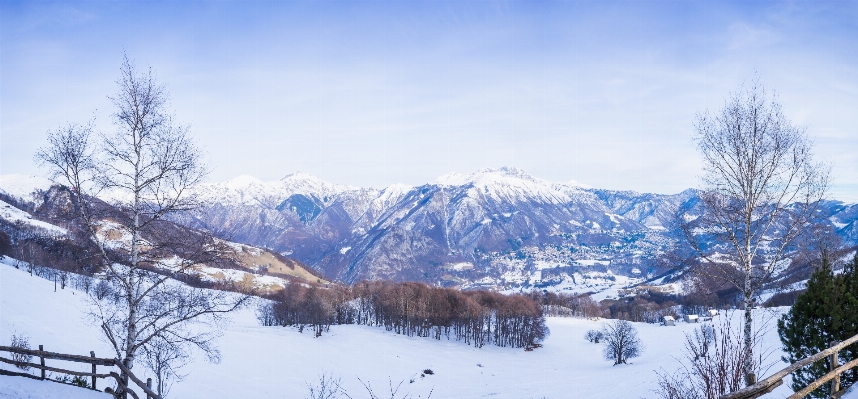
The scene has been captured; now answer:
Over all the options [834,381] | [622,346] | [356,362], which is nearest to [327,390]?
[356,362]

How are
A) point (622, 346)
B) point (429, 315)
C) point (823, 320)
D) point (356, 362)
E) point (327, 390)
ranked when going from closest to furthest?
point (823, 320) → point (327, 390) → point (356, 362) → point (622, 346) → point (429, 315)

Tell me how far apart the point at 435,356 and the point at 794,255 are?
226 feet

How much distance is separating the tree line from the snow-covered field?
5568mm

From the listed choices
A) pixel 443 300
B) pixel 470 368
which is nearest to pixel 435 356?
pixel 470 368

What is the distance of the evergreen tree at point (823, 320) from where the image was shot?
42.9ft

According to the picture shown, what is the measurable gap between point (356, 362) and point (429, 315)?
141 feet

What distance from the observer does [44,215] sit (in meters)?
14.4

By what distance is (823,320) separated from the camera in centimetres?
1397

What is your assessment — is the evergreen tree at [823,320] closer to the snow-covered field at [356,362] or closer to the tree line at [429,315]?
the snow-covered field at [356,362]

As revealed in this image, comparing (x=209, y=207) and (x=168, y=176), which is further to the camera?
(x=209, y=207)

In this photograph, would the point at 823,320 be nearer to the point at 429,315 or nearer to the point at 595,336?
the point at 429,315

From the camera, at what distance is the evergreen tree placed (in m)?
13.1

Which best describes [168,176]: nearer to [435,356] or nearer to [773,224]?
[773,224]

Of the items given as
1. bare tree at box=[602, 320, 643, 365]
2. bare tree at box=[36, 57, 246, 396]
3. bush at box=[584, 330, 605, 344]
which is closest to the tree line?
bush at box=[584, 330, 605, 344]
